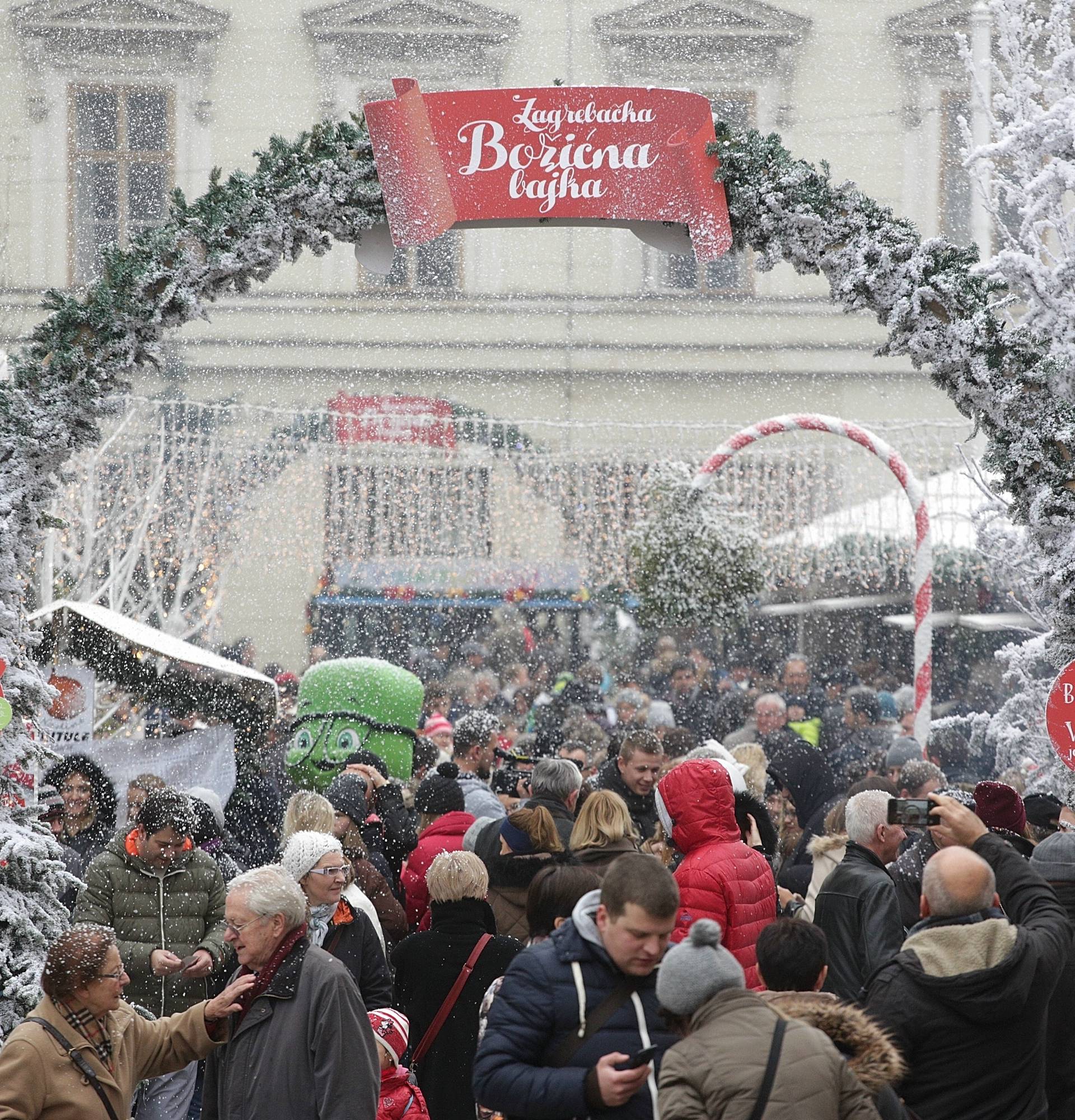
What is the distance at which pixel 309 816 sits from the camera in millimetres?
5426

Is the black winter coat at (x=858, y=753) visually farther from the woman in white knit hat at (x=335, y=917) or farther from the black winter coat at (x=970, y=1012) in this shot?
the black winter coat at (x=970, y=1012)

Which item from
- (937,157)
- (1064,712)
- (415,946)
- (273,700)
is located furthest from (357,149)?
(937,157)

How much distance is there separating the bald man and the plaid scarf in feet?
6.01

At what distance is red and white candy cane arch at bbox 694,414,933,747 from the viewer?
9547mm

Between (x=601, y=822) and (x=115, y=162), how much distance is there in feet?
74.4

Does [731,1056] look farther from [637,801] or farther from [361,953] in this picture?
[637,801]

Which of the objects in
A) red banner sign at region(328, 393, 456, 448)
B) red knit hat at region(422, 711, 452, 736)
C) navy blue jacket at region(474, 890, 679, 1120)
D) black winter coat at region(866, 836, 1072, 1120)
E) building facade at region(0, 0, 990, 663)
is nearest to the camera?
navy blue jacket at region(474, 890, 679, 1120)

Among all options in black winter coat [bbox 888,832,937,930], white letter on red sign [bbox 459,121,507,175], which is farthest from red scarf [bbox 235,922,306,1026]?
white letter on red sign [bbox 459,121,507,175]

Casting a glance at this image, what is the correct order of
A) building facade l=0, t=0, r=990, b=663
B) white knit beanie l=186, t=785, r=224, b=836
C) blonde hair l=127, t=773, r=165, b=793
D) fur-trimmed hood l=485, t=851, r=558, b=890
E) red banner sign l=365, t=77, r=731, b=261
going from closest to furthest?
fur-trimmed hood l=485, t=851, r=558, b=890 < red banner sign l=365, t=77, r=731, b=261 < white knit beanie l=186, t=785, r=224, b=836 < blonde hair l=127, t=773, r=165, b=793 < building facade l=0, t=0, r=990, b=663

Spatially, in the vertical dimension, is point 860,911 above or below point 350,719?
below

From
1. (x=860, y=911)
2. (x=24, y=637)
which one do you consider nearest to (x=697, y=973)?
(x=860, y=911)

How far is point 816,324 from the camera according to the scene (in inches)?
1022

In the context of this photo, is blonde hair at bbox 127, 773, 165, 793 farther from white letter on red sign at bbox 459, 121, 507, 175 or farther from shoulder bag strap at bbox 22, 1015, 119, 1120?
shoulder bag strap at bbox 22, 1015, 119, 1120

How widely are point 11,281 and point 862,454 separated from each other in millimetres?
13940
